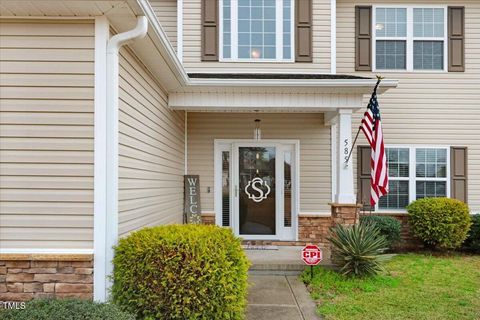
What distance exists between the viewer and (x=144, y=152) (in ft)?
16.4

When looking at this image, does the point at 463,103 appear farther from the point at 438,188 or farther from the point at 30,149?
the point at 30,149

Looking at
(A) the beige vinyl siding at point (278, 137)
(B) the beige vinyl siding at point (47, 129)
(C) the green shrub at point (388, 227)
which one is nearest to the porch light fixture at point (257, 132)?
(A) the beige vinyl siding at point (278, 137)

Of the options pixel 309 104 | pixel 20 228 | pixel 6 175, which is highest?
pixel 309 104

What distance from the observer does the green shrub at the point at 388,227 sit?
7863mm

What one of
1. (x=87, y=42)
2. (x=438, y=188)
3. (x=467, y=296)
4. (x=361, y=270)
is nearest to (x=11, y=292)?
(x=87, y=42)

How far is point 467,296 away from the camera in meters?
5.36

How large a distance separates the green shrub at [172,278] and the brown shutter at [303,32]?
550 centimetres

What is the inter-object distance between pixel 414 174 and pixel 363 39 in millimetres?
3174

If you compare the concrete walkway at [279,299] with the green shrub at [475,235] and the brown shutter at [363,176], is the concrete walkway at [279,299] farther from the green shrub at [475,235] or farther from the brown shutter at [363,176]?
the green shrub at [475,235]

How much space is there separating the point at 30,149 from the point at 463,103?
28.2 ft

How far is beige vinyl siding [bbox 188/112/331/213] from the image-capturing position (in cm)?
834

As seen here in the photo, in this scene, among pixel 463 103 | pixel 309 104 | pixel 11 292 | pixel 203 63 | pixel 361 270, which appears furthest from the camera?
pixel 463 103

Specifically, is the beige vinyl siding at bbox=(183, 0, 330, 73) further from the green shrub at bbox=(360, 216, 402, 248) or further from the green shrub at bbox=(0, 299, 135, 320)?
the green shrub at bbox=(0, 299, 135, 320)

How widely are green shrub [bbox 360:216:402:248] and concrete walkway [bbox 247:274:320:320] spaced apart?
8.32 feet
